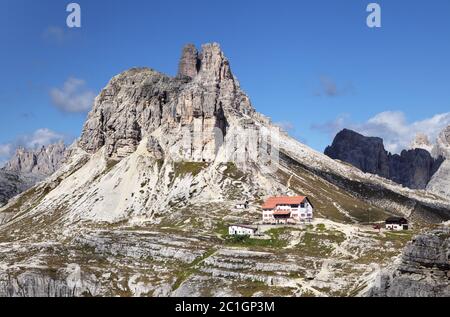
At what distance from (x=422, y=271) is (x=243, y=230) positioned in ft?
247

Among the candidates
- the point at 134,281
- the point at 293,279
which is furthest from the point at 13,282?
the point at 293,279

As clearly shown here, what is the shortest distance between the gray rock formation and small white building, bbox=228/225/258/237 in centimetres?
6527

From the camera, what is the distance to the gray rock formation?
115706mm

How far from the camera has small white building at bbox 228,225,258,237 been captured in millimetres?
186750

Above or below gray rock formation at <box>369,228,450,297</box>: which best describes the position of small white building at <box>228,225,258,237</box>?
above

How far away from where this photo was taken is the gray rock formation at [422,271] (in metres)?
116

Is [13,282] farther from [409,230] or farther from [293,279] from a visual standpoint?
[409,230]

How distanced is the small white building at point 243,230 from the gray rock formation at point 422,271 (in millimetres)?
65269

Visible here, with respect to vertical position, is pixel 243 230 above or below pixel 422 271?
above

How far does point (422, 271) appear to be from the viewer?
394 feet

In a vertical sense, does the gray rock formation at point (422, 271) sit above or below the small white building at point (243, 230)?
below

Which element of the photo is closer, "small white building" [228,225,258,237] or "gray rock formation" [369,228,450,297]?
"gray rock formation" [369,228,450,297]

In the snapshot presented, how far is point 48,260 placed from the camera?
586 ft

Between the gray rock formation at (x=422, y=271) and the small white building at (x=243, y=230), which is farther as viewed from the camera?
the small white building at (x=243, y=230)
